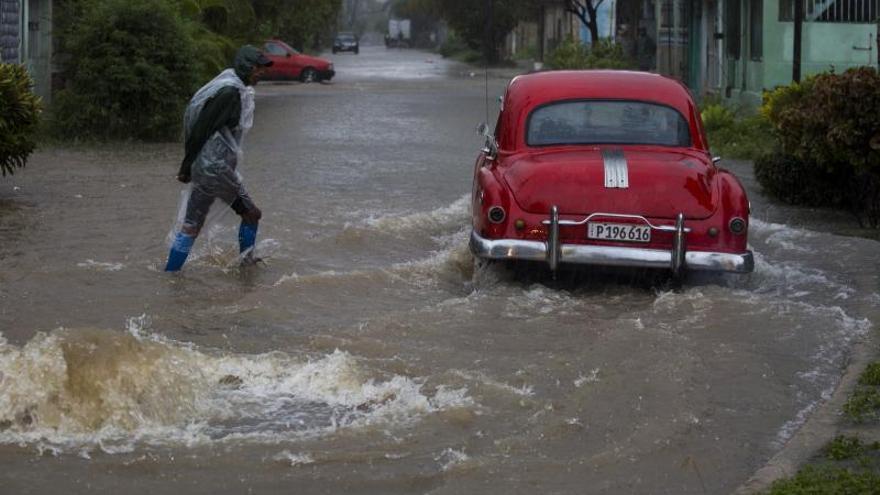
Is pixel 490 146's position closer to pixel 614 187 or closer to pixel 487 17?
pixel 614 187

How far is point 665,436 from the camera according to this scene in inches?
279

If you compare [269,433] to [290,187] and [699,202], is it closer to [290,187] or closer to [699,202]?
[699,202]

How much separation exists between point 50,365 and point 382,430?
5.56 feet

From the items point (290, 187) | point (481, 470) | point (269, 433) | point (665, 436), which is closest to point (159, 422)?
point (269, 433)

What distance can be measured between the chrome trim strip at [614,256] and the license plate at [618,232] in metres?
0.07

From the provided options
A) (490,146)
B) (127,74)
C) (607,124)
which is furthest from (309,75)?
(607,124)

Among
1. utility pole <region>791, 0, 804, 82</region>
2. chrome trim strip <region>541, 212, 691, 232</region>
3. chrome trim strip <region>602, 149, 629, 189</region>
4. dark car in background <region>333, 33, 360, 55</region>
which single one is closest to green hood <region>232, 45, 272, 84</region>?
chrome trim strip <region>541, 212, 691, 232</region>

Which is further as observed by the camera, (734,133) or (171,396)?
(734,133)

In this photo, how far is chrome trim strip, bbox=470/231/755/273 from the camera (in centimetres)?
1005

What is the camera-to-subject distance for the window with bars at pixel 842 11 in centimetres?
2539

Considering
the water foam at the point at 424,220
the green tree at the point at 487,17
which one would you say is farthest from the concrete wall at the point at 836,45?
the green tree at the point at 487,17

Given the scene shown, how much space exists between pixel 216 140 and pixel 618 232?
9.83ft

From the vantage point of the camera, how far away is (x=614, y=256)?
10.0 metres

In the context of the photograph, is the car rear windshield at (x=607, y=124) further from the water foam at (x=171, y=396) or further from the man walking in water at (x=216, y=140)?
the water foam at (x=171, y=396)
